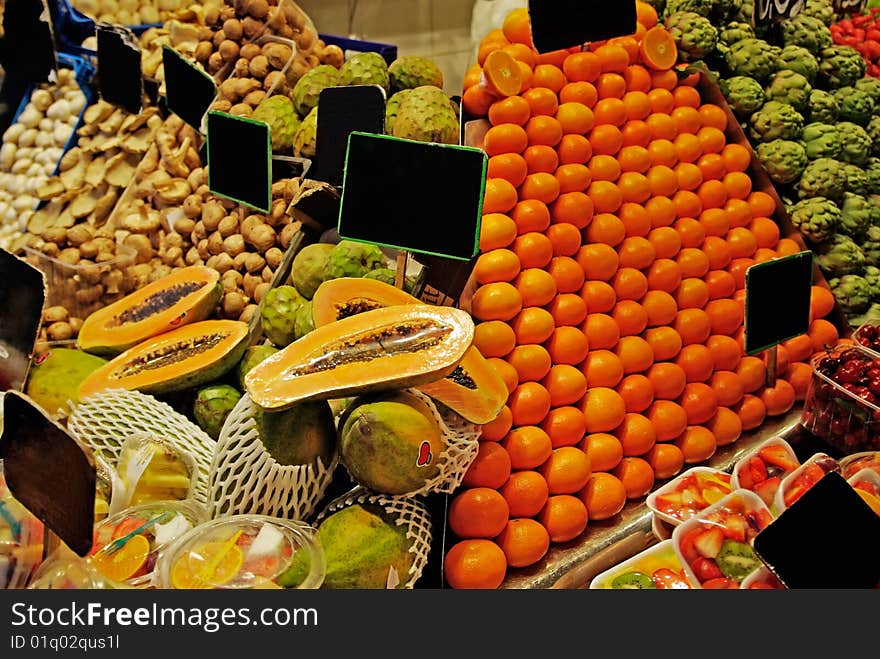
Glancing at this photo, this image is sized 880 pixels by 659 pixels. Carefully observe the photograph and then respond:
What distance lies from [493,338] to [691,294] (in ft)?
2.34

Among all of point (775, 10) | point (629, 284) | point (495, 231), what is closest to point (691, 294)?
point (629, 284)

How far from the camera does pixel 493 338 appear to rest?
205 cm

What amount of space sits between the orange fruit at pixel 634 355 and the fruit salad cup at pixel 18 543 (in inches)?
57.9

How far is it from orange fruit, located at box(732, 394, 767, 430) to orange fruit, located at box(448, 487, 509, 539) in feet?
2.89

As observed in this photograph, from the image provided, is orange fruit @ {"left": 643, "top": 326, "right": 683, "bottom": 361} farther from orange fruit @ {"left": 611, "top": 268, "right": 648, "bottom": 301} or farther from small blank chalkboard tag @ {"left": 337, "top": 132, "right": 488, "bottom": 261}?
small blank chalkboard tag @ {"left": 337, "top": 132, "right": 488, "bottom": 261}

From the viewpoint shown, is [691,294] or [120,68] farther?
[120,68]

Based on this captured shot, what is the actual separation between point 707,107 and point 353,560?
190 cm

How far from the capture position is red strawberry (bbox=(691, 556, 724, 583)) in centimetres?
164

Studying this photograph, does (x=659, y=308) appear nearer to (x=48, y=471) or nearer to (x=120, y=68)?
(x=48, y=471)

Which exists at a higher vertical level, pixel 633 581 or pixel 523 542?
pixel 633 581

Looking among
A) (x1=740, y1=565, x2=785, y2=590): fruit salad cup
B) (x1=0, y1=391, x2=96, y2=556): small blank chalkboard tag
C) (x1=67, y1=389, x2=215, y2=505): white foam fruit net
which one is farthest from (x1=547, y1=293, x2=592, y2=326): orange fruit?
(x1=0, y1=391, x2=96, y2=556): small blank chalkboard tag

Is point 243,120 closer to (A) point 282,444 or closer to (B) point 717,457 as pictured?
(A) point 282,444

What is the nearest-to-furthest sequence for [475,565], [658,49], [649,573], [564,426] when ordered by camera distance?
[649,573] < [475,565] < [564,426] < [658,49]
